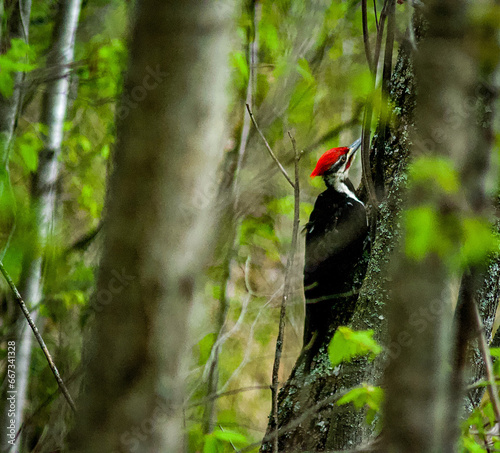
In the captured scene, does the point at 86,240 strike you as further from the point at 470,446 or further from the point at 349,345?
A: the point at 470,446

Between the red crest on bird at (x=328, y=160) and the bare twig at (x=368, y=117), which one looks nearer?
the bare twig at (x=368, y=117)

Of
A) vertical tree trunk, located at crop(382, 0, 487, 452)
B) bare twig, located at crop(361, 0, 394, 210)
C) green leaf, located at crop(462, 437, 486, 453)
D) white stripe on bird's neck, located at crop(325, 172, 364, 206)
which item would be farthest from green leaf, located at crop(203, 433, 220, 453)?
white stripe on bird's neck, located at crop(325, 172, 364, 206)

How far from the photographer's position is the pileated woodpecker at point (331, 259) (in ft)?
6.13

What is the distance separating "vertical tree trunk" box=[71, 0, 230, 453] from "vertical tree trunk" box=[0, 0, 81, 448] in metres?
1.93

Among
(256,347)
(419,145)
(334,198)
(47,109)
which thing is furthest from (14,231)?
(256,347)

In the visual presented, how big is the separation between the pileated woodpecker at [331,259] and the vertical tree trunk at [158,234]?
52.7 inches

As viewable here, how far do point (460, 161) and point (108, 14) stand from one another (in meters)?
3.89

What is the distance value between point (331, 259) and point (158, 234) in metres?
1.54

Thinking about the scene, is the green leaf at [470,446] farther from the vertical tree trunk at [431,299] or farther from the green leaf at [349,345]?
the vertical tree trunk at [431,299]

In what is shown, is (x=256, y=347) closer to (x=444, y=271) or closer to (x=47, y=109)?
(x=47, y=109)

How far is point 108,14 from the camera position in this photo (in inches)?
152

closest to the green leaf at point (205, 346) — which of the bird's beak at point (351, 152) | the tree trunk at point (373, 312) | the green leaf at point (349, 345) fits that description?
the tree trunk at point (373, 312)

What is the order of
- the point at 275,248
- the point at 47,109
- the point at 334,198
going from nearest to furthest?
the point at 334,198
the point at 47,109
the point at 275,248

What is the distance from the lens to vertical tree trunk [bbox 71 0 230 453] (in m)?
0.55
